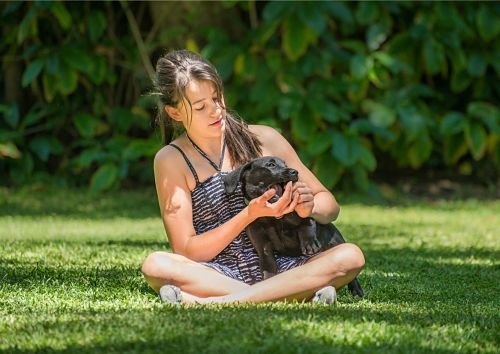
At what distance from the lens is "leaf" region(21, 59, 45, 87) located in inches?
354

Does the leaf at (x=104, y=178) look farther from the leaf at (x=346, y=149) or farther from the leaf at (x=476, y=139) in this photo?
the leaf at (x=476, y=139)

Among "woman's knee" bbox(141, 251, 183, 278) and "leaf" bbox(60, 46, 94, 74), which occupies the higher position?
"leaf" bbox(60, 46, 94, 74)

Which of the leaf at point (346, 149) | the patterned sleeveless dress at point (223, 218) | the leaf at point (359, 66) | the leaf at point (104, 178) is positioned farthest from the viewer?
the leaf at point (359, 66)

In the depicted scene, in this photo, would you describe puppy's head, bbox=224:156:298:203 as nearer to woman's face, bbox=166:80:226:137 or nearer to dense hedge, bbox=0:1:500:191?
woman's face, bbox=166:80:226:137

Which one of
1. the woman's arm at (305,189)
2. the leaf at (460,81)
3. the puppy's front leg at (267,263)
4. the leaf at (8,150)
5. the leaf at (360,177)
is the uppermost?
the woman's arm at (305,189)

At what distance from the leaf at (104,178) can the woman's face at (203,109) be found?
448cm

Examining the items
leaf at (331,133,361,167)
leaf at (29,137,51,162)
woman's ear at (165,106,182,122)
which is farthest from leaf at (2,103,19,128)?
woman's ear at (165,106,182,122)

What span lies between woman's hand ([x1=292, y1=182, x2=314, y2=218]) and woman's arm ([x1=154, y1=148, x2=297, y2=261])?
28mm

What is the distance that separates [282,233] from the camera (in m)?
4.21

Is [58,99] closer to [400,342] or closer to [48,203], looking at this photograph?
[48,203]

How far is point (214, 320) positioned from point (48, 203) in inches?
208

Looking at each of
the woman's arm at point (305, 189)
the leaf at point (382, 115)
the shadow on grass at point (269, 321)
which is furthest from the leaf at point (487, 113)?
the woman's arm at point (305, 189)

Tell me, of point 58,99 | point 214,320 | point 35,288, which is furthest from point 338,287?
point 58,99

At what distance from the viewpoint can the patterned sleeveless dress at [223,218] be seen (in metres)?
4.32
